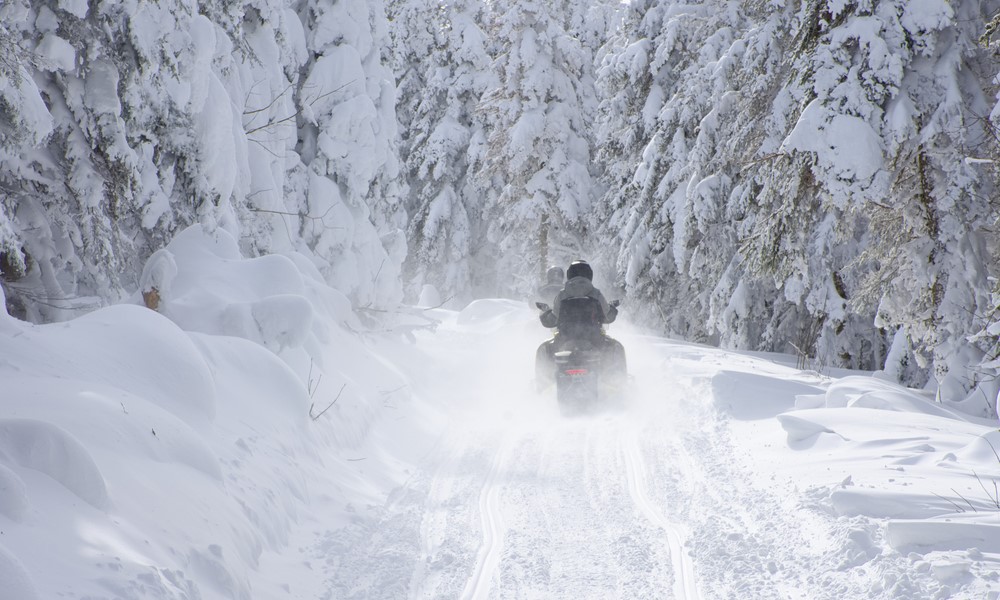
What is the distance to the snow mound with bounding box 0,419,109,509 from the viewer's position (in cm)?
363

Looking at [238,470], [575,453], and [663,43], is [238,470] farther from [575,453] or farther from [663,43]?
[663,43]

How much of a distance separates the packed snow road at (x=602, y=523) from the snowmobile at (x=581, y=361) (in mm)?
511

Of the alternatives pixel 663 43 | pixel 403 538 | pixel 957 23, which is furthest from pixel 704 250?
pixel 403 538

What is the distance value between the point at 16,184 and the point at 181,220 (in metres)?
2.41

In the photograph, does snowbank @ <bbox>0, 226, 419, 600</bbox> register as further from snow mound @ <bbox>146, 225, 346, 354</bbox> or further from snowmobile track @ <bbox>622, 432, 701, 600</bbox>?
snowmobile track @ <bbox>622, 432, 701, 600</bbox>

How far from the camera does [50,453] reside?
3.65 meters

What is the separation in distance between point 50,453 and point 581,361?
7.29 m

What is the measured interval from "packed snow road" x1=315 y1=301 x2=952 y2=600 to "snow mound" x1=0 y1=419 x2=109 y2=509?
65.6 inches

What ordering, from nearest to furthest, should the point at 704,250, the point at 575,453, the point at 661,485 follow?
the point at 661,485 → the point at 575,453 → the point at 704,250

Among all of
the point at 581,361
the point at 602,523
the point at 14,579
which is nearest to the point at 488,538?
the point at 602,523

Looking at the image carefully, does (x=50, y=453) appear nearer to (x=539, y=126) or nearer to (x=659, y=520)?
(x=659, y=520)

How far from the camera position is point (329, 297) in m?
11.7

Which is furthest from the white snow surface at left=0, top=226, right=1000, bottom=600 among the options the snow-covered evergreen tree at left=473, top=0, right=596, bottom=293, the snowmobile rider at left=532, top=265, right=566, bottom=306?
the snow-covered evergreen tree at left=473, top=0, right=596, bottom=293

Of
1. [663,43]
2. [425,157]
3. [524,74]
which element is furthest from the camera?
[425,157]
